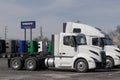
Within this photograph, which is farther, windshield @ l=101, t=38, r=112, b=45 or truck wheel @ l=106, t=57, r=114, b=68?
windshield @ l=101, t=38, r=112, b=45

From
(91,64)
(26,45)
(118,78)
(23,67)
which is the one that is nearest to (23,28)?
(26,45)

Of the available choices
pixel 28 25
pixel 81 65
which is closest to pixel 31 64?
pixel 81 65

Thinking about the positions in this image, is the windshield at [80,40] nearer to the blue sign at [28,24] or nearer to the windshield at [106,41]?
the windshield at [106,41]

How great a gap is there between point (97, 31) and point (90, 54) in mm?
2880

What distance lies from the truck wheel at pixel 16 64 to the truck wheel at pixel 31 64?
48 centimetres

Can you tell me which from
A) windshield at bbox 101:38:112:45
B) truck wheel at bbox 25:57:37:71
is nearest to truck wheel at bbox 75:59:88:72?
truck wheel at bbox 25:57:37:71

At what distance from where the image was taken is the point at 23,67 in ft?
82.0

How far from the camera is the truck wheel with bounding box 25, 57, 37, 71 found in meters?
Answer: 24.2

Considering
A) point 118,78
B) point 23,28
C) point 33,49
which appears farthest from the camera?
point 23,28

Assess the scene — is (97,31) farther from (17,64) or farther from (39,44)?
(39,44)

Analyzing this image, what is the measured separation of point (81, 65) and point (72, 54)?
93cm

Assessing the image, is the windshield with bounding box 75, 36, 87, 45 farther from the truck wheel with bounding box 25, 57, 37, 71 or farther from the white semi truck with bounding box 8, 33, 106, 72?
the truck wheel with bounding box 25, 57, 37, 71

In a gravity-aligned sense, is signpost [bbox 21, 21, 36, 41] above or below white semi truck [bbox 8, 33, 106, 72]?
above

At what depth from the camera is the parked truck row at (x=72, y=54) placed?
22795 millimetres
